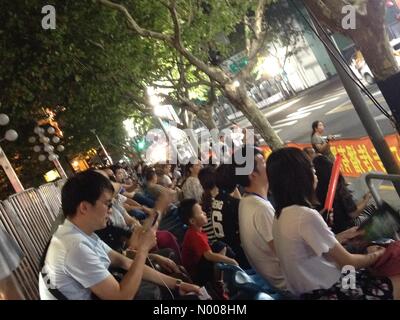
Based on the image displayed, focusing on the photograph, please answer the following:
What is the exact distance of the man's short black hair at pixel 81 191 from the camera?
102 inches

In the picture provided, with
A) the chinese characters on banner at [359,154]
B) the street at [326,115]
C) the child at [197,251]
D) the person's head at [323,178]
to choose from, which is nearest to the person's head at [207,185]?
the child at [197,251]

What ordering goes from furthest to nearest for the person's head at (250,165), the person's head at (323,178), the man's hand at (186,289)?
the person's head at (323,178), the person's head at (250,165), the man's hand at (186,289)

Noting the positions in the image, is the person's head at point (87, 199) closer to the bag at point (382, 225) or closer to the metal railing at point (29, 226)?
the metal railing at point (29, 226)

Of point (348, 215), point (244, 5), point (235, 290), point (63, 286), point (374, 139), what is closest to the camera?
point (63, 286)

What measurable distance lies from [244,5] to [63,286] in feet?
40.5

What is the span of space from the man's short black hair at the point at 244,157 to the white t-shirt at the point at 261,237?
0.31 metres

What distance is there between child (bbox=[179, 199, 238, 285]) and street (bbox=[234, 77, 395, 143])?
1026 cm

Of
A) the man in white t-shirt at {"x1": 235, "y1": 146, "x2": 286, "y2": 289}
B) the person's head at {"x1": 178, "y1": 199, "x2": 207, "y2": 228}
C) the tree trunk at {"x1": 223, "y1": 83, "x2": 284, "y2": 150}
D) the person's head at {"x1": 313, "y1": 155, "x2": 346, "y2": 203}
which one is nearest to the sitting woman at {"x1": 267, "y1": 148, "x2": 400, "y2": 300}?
the man in white t-shirt at {"x1": 235, "y1": 146, "x2": 286, "y2": 289}

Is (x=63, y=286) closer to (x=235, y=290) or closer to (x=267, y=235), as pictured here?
(x=235, y=290)

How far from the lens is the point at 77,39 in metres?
12.9

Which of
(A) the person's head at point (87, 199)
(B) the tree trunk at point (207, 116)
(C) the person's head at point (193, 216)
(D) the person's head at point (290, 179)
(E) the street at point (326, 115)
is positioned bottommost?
(E) the street at point (326, 115)

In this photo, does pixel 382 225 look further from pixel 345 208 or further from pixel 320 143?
pixel 320 143

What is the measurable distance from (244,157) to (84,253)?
6.63 feet

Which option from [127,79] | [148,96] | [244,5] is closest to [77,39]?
[127,79]
